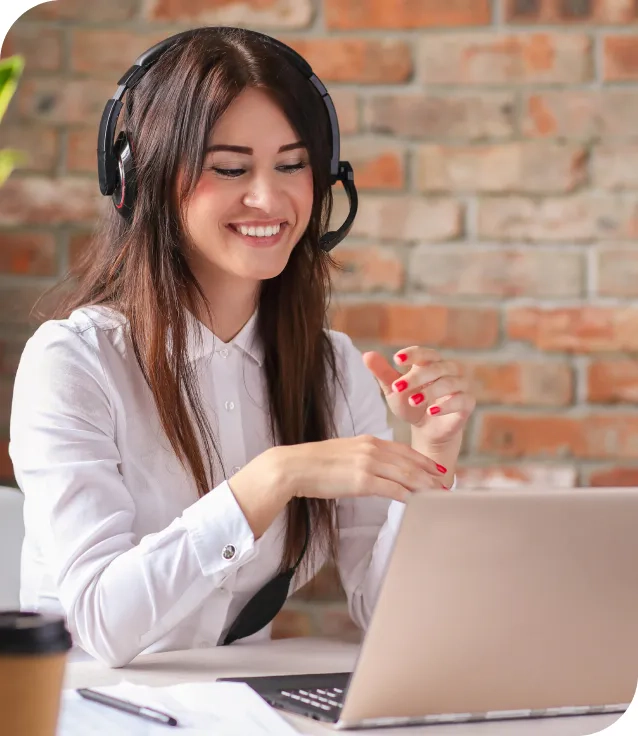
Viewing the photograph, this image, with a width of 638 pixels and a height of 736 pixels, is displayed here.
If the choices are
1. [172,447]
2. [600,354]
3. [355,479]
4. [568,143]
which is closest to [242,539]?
[355,479]

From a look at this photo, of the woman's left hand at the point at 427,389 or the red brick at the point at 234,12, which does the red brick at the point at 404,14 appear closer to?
the red brick at the point at 234,12

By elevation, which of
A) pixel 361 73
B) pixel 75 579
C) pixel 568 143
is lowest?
pixel 75 579

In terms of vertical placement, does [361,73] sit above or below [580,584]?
above

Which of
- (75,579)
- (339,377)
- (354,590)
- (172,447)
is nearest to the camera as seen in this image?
(75,579)

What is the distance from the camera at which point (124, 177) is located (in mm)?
1344

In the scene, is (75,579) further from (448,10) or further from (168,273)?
(448,10)

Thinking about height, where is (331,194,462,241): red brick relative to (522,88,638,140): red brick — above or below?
below

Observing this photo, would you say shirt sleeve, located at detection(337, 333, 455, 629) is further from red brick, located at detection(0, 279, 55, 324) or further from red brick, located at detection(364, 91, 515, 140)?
red brick, located at detection(0, 279, 55, 324)

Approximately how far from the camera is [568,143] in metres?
1.67

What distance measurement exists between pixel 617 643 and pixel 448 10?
1.15m

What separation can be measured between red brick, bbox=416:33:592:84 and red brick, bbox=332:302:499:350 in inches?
14.9

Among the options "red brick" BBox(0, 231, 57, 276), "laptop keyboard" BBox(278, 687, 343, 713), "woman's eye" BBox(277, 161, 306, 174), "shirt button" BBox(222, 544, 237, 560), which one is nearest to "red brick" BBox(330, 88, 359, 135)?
"woman's eye" BBox(277, 161, 306, 174)

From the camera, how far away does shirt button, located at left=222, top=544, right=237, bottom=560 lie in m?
1.13

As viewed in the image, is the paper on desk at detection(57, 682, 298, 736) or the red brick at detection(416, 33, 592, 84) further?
the red brick at detection(416, 33, 592, 84)
